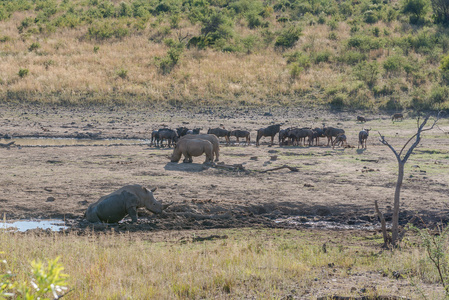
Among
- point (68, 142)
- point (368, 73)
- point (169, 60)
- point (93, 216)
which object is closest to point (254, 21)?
point (169, 60)

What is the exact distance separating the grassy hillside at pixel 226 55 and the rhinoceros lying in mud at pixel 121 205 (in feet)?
75.8

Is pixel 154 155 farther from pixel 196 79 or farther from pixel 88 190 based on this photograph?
pixel 196 79

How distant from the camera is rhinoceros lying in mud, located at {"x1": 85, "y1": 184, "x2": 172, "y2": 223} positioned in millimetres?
11531

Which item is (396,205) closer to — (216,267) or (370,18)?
(216,267)

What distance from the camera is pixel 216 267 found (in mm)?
7859

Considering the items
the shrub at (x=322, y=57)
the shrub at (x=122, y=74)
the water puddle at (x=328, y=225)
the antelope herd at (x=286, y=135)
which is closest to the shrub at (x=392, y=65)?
the shrub at (x=322, y=57)

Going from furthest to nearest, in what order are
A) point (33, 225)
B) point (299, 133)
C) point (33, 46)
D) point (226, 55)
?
point (33, 46) → point (226, 55) → point (299, 133) → point (33, 225)

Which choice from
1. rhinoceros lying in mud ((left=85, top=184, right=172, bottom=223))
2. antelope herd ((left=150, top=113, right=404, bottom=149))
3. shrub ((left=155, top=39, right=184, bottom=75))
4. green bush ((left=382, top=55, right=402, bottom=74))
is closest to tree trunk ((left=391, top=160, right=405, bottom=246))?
rhinoceros lying in mud ((left=85, top=184, right=172, bottom=223))

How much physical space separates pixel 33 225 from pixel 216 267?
5.28 meters

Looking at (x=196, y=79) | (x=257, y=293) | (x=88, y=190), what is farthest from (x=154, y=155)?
(x=196, y=79)

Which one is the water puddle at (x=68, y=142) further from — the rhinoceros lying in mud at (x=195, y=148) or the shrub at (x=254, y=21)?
the shrub at (x=254, y=21)

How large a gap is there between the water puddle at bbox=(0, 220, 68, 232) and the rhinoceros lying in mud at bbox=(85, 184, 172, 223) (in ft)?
2.06

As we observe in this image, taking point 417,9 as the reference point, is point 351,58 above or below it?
below

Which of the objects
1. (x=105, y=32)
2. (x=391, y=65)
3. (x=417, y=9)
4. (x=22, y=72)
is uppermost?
(x=417, y=9)
